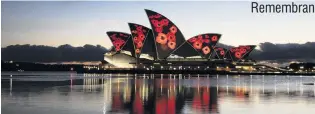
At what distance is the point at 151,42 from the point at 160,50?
3.17 metres

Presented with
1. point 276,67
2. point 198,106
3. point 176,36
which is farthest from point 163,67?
point 198,106

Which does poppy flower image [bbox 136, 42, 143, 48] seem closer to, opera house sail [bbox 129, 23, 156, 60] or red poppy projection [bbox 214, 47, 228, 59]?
opera house sail [bbox 129, 23, 156, 60]

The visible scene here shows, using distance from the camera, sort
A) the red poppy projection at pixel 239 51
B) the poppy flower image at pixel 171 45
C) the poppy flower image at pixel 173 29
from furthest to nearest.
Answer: the red poppy projection at pixel 239 51 → the poppy flower image at pixel 171 45 → the poppy flower image at pixel 173 29

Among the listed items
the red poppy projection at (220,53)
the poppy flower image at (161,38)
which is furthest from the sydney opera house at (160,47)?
the red poppy projection at (220,53)

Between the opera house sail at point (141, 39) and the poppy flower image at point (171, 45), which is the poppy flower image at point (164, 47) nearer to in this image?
the poppy flower image at point (171, 45)

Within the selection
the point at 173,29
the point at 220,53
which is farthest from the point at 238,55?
the point at 173,29

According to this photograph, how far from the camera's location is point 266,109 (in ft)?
63.4

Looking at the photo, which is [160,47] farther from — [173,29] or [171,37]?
[173,29]

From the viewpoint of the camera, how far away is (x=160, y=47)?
4899 inches

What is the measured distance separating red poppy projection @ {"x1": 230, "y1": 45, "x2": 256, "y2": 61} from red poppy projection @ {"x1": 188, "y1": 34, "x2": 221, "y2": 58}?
63.2ft


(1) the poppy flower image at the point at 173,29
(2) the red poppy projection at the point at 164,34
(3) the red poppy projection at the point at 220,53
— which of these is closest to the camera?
(2) the red poppy projection at the point at 164,34

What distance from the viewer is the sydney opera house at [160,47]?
120 metres

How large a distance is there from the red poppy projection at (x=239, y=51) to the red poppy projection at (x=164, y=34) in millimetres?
32511

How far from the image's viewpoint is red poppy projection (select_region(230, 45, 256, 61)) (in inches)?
6009
